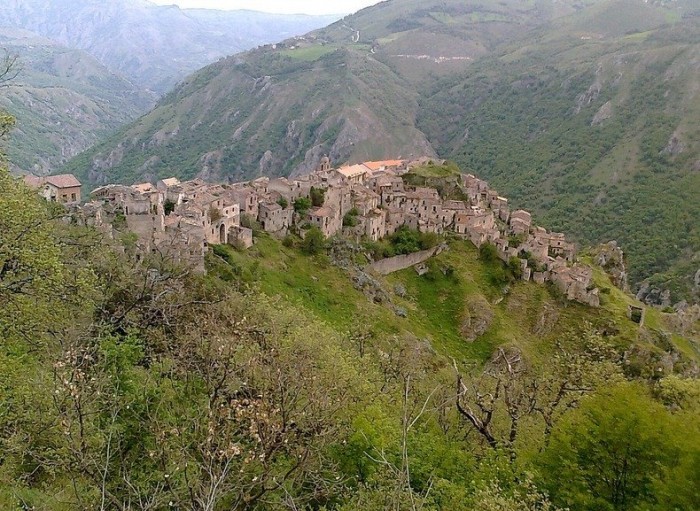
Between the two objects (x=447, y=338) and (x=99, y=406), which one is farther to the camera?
(x=447, y=338)

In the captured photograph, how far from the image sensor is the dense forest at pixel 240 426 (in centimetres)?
1413

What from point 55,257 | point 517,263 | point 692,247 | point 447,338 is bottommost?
point 692,247

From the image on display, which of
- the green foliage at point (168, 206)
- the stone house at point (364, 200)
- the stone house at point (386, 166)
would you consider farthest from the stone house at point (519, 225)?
the green foliage at point (168, 206)

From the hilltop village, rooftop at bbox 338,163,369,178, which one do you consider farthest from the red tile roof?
rooftop at bbox 338,163,369,178

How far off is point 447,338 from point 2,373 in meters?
49.3

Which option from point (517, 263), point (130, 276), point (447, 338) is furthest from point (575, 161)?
point (130, 276)

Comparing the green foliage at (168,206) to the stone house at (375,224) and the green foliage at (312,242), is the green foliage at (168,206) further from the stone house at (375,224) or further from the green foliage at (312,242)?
the stone house at (375,224)

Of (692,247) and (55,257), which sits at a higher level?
(55,257)

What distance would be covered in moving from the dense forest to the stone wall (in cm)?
3945

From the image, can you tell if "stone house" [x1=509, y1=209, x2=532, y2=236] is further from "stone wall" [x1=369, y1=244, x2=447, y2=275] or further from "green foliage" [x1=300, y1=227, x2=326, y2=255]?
"green foliage" [x1=300, y1=227, x2=326, y2=255]

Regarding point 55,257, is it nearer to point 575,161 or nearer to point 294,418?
point 294,418

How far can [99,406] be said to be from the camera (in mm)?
16266

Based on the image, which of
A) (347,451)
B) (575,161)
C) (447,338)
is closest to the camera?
(347,451)

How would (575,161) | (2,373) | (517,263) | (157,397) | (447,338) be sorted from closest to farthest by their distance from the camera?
(2,373) → (157,397) → (447,338) → (517,263) → (575,161)
